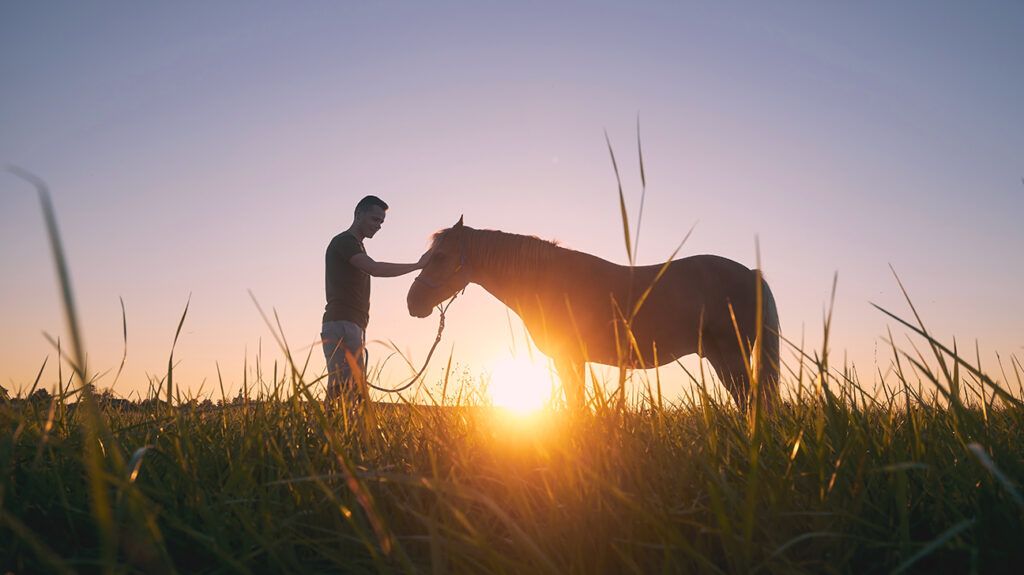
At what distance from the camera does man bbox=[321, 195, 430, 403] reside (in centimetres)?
621

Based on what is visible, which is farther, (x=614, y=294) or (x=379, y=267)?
(x=379, y=267)

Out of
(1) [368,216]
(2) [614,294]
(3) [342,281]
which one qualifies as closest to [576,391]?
(2) [614,294]

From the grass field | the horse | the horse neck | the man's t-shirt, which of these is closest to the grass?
the grass field

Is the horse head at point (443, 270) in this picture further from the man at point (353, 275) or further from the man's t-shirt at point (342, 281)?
the man's t-shirt at point (342, 281)

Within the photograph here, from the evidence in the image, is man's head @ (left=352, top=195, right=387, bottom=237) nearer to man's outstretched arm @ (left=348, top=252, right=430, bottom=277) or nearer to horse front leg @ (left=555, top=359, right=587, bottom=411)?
man's outstretched arm @ (left=348, top=252, right=430, bottom=277)

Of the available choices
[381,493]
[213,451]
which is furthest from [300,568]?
[213,451]

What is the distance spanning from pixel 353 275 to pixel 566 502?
217 inches

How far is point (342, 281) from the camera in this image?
6457 mm

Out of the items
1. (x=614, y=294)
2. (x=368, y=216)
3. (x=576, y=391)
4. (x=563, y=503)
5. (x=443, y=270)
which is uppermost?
(x=368, y=216)

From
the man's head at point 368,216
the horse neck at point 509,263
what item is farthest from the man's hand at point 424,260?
the man's head at point 368,216

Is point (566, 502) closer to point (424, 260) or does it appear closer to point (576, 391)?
point (576, 391)

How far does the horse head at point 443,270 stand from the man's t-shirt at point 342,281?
63cm

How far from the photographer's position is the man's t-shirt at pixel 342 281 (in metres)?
6.38

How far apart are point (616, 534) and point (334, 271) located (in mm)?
5679
